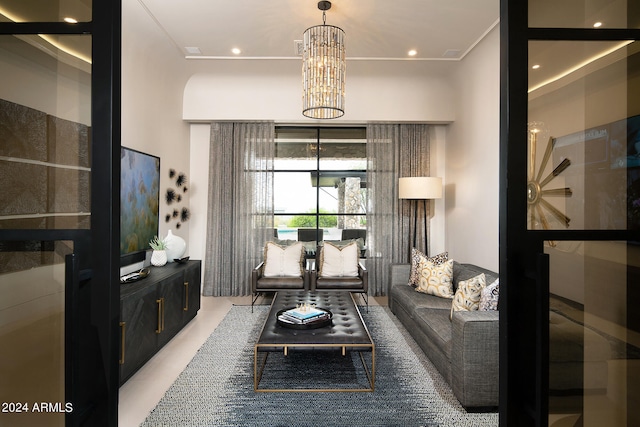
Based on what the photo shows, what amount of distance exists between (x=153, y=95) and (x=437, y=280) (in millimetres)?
3854

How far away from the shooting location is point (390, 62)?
4785mm

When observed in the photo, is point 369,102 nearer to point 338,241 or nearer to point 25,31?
point 338,241

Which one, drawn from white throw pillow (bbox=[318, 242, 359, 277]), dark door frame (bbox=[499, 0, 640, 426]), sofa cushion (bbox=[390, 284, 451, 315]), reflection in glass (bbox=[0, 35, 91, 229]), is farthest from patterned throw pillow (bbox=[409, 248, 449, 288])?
reflection in glass (bbox=[0, 35, 91, 229])

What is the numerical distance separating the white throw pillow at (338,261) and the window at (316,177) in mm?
714

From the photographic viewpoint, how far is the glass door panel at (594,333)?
0.95m

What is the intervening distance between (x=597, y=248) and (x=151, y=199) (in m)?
4.04

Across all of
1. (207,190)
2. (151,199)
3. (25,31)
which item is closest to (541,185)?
(25,31)

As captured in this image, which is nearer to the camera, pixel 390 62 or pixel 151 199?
pixel 151 199

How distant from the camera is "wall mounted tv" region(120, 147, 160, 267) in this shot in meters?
3.32

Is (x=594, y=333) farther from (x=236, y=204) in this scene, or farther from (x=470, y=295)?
(x=236, y=204)

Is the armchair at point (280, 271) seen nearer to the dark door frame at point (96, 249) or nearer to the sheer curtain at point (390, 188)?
the sheer curtain at point (390, 188)

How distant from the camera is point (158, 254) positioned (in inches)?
149

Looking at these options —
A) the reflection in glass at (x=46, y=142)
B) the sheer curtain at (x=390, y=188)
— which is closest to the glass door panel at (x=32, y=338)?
the reflection in glass at (x=46, y=142)

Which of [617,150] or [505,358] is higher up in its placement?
[617,150]
